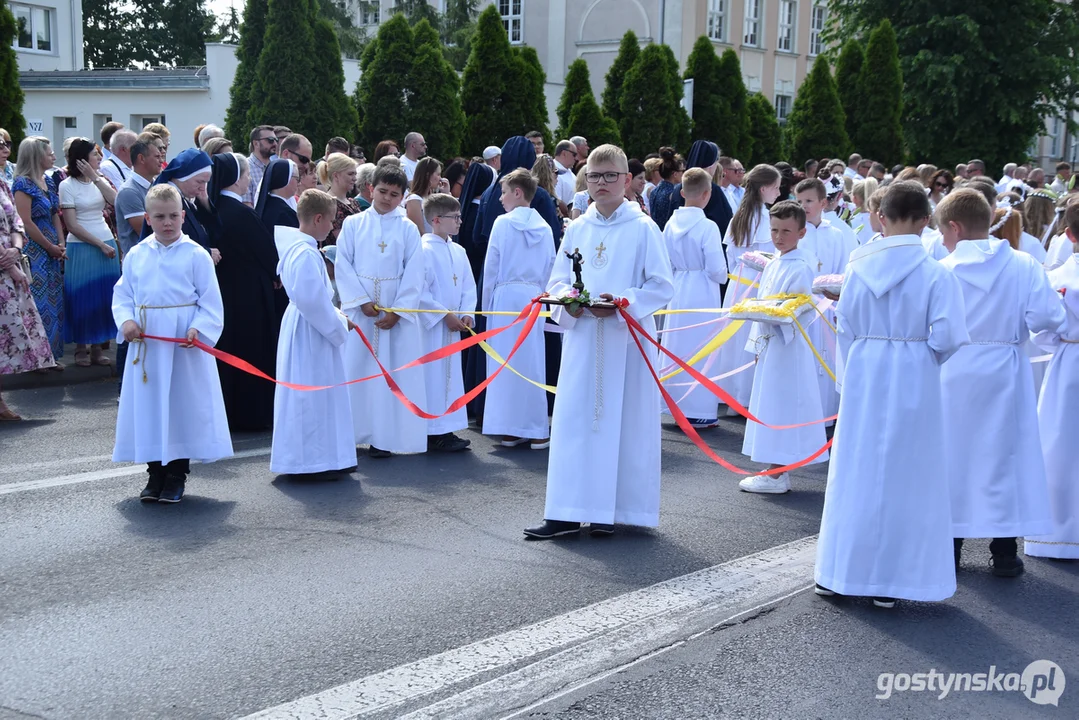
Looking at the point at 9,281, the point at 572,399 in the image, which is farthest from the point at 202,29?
the point at 572,399

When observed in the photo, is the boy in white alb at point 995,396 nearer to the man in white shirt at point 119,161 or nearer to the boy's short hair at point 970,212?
the boy's short hair at point 970,212

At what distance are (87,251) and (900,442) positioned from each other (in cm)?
924

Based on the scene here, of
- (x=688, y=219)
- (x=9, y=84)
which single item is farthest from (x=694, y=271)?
(x=9, y=84)

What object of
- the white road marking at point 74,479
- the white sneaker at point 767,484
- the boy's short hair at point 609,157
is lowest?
the white road marking at point 74,479

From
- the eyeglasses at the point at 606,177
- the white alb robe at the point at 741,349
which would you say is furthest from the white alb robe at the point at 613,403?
the white alb robe at the point at 741,349

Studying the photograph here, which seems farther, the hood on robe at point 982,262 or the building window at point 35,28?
the building window at point 35,28

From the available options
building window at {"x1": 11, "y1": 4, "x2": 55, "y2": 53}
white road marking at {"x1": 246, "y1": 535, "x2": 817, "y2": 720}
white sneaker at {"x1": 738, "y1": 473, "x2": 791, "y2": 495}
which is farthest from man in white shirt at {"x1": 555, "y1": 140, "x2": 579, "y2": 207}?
building window at {"x1": 11, "y1": 4, "x2": 55, "y2": 53}

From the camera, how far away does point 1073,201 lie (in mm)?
7137

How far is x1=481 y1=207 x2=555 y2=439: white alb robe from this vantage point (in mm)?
10078

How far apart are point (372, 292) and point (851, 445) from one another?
4534 mm

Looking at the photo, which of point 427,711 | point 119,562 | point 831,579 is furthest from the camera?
point 119,562

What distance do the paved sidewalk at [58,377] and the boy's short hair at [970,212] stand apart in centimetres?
885

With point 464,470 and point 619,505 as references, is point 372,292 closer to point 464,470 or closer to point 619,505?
point 464,470

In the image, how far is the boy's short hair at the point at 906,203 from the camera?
5941 millimetres
